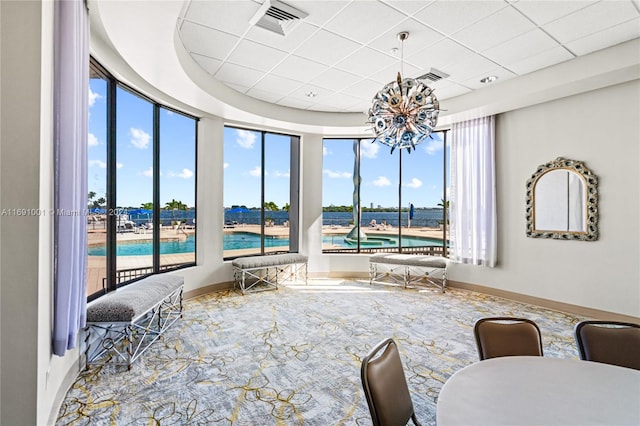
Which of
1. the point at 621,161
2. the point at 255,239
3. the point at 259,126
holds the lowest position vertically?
the point at 255,239

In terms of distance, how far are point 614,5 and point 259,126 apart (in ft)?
17.0

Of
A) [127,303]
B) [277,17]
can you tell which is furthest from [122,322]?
[277,17]

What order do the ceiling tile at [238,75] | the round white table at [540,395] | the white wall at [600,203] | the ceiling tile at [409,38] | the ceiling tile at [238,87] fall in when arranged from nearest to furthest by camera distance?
1. the round white table at [540,395]
2. the ceiling tile at [409,38]
3. the white wall at [600,203]
4. the ceiling tile at [238,75]
5. the ceiling tile at [238,87]

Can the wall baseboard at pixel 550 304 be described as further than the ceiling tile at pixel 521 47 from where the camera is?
Yes

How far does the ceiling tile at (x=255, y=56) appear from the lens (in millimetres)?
3853

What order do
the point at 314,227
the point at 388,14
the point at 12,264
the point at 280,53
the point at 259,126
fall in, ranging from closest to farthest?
the point at 12,264
the point at 388,14
the point at 280,53
the point at 259,126
the point at 314,227

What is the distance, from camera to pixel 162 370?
2951 mm

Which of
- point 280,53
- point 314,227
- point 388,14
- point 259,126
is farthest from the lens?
point 314,227

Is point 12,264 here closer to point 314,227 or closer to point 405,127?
point 405,127

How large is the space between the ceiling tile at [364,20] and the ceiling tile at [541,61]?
6.58ft

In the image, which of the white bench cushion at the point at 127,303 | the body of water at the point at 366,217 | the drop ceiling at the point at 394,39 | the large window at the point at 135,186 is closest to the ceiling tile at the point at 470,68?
the drop ceiling at the point at 394,39

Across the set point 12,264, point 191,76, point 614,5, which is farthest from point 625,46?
point 12,264

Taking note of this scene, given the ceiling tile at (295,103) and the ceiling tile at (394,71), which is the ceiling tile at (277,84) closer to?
the ceiling tile at (295,103)

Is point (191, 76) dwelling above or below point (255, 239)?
above
